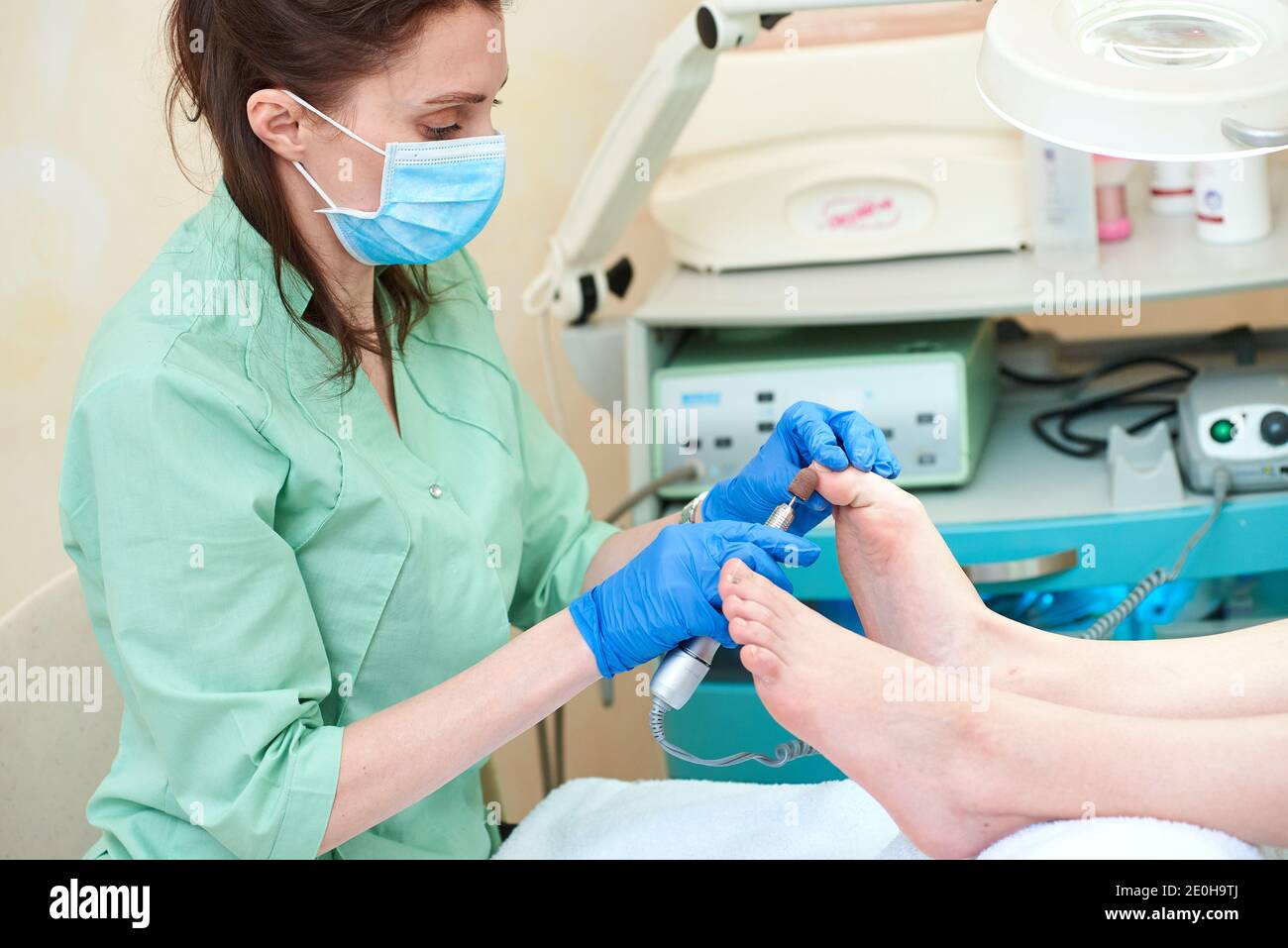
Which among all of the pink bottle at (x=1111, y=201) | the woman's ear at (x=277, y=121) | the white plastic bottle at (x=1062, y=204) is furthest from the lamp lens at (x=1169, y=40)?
the pink bottle at (x=1111, y=201)

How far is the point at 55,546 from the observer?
1.89m

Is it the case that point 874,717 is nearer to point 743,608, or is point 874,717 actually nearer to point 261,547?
point 743,608

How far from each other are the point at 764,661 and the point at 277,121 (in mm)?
582

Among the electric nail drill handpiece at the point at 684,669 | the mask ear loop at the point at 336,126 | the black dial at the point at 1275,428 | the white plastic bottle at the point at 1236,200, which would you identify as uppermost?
the mask ear loop at the point at 336,126

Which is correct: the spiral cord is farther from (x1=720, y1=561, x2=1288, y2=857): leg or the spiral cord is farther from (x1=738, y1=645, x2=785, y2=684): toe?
(x1=738, y1=645, x2=785, y2=684): toe

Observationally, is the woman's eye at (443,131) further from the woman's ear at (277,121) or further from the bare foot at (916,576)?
the bare foot at (916,576)

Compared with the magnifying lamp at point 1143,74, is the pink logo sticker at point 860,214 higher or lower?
lower

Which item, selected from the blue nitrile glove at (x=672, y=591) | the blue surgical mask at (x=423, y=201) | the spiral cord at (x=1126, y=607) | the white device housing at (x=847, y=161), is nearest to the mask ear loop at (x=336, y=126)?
the blue surgical mask at (x=423, y=201)

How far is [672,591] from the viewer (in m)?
1.07

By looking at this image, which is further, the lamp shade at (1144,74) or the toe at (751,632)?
the toe at (751,632)

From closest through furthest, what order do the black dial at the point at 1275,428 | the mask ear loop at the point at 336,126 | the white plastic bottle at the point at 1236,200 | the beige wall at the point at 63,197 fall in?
the mask ear loop at the point at 336,126
the black dial at the point at 1275,428
the white plastic bottle at the point at 1236,200
the beige wall at the point at 63,197

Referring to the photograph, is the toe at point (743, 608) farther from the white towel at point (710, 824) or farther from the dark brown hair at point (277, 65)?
the dark brown hair at point (277, 65)

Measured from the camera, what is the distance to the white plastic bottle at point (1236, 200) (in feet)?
5.40

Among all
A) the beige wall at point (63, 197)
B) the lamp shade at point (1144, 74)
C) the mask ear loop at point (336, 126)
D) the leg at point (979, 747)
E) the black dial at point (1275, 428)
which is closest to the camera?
the lamp shade at point (1144, 74)
